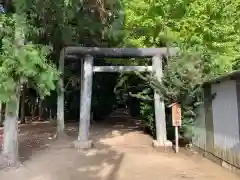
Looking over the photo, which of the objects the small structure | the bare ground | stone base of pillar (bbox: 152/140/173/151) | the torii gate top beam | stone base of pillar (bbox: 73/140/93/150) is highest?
the torii gate top beam

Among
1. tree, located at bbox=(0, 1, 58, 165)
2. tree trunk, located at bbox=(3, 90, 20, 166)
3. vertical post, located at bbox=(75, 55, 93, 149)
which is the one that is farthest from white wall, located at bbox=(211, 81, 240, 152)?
tree trunk, located at bbox=(3, 90, 20, 166)

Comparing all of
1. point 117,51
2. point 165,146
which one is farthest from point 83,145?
point 117,51

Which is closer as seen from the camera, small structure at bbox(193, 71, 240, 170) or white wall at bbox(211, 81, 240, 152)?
small structure at bbox(193, 71, 240, 170)

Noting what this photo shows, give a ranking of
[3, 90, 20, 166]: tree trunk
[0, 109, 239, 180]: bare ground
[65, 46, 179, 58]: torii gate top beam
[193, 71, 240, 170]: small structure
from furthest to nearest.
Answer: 1. [65, 46, 179, 58]: torii gate top beam
2. [3, 90, 20, 166]: tree trunk
3. [193, 71, 240, 170]: small structure
4. [0, 109, 239, 180]: bare ground

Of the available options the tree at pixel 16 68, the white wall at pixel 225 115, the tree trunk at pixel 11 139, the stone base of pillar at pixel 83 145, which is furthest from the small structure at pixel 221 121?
the tree trunk at pixel 11 139

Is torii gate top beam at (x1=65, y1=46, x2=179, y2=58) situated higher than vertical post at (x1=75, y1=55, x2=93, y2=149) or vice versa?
torii gate top beam at (x1=65, y1=46, x2=179, y2=58)

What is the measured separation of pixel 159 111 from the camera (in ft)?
43.0

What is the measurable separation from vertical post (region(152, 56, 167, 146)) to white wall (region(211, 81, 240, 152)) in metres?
2.64

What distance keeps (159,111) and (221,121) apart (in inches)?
137

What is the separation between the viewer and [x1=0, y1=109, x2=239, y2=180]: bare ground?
859cm

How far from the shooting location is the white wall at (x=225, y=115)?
29.0 ft

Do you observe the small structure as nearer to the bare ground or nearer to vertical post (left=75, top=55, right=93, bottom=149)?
the bare ground

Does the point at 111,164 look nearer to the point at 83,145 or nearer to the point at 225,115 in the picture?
the point at 83,145

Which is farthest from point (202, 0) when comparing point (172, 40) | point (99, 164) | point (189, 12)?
point (99, 164)
